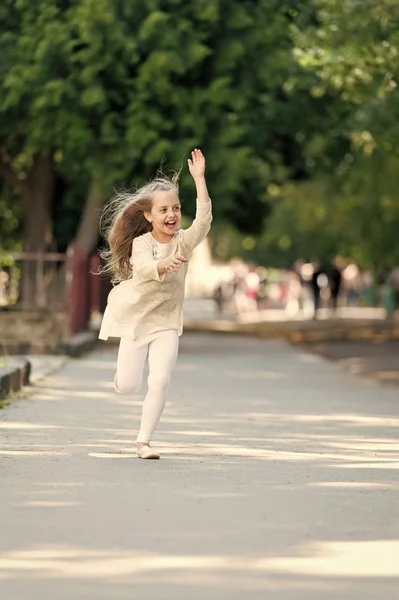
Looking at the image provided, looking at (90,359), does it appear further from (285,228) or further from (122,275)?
(285,228)

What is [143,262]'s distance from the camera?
1121 cm

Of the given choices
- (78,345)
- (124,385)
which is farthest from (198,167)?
(78,345)

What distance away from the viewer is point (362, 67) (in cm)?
2367

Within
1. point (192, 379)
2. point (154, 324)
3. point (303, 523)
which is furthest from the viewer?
point (192, 379)

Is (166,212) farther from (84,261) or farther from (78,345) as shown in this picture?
(84,261)

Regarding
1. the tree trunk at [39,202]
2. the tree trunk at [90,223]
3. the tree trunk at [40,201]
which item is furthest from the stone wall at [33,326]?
the tree trunk at [40,201]

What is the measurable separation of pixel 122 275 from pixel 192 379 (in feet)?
36.0

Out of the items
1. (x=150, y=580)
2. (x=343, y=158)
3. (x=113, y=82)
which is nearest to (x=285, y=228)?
(x=343, y=158)

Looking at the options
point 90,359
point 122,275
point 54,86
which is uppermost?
point 54,86

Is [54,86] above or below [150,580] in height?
above

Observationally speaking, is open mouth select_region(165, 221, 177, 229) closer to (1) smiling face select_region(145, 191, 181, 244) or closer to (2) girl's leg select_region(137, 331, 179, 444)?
(1) smiling face select_region(145, 191, 181, 244)

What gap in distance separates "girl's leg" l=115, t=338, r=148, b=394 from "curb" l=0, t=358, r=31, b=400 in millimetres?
5271

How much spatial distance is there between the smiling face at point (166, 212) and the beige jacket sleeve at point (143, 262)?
152 mm

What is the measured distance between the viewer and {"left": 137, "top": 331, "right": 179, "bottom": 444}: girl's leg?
11438mm
